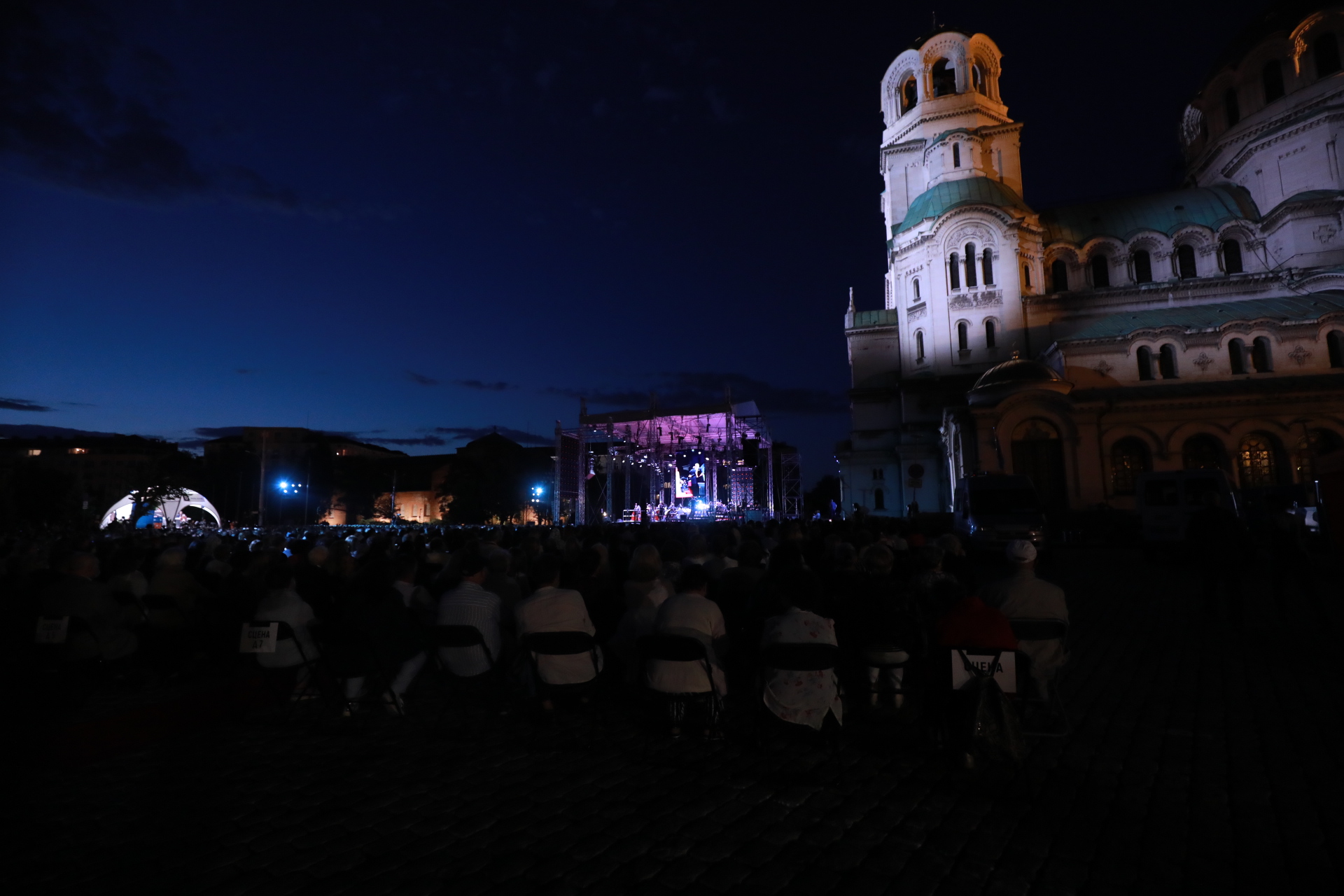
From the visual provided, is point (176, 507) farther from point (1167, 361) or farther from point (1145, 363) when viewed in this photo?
point (1167, 361)

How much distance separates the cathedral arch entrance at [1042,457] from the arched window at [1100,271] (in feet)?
54.3

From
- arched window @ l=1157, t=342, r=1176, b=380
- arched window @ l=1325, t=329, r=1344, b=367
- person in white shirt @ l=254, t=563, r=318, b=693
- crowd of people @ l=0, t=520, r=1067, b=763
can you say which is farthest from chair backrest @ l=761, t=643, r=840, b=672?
arched window @ l=1325, t=329, r=1344, b=367

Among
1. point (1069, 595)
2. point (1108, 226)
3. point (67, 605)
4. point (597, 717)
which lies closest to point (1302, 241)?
point (1108, 226)

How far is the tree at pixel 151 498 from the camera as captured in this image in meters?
34.2

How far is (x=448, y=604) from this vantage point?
5066 mm

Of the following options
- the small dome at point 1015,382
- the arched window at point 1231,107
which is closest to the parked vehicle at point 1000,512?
the small dome at point 1015,382

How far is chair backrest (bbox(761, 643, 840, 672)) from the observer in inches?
158

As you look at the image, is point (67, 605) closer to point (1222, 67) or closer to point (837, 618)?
point (837, 618)

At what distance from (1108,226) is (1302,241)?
8.58 meters

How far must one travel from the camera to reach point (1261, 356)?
96.6ft

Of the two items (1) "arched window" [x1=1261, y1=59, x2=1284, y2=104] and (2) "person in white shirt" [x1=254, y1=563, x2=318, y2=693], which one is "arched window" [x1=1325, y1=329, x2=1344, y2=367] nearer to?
(1) "arched window" [x1=1261, y1=59, x2=1284, y2=104]

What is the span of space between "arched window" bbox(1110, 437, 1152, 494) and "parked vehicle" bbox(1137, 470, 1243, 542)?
427 inches

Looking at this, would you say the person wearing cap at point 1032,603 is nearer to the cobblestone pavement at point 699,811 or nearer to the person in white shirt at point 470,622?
the cobblestone pavement at point 699,811

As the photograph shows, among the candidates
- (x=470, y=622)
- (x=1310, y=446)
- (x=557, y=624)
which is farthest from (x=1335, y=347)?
(x=470, y=622)
